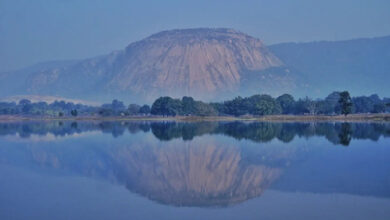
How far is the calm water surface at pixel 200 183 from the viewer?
17.7 meters

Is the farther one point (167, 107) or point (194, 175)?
point (167, 107)

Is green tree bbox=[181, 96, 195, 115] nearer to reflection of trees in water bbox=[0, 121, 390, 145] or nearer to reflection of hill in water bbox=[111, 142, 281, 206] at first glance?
reflection of trees in water bbox=[0, 121, 390, 145]

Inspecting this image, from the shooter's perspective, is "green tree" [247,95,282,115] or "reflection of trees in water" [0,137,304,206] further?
"green tree" [247,95,282,115]

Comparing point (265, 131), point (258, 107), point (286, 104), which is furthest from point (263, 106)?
point (265, 131)

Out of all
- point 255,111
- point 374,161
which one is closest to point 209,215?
point 374,161

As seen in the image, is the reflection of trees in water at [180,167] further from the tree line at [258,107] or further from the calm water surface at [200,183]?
the tree line at [258,107]

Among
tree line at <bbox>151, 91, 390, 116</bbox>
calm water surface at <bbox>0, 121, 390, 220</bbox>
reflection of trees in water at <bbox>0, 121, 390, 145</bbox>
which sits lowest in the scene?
calm water surface at <bbox>0, 121, 390, 220</bbox>

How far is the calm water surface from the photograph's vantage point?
698 inches

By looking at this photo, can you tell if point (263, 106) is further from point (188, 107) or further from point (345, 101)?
point (345, 101)

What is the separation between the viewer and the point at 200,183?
23.7m

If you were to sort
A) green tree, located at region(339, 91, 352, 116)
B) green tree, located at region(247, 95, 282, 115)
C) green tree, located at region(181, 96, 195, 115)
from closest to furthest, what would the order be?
green tree, located at region(339, 91, 352, 116) < green tree, located at region(247, 95, 282, 115) < green tree, located at region(181, 96, 195, 115)

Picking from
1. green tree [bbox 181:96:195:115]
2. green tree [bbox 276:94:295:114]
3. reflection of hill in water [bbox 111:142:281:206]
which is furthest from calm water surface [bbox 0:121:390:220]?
green tree [bbox 276:94:295:114]

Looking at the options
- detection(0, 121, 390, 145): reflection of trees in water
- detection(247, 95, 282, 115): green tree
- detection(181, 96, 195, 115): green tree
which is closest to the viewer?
detection(0, 121, 390, 145): reflection of trees in water

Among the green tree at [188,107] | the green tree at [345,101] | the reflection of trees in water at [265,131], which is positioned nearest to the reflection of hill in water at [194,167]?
the reflection of trees in water at [265,131]
